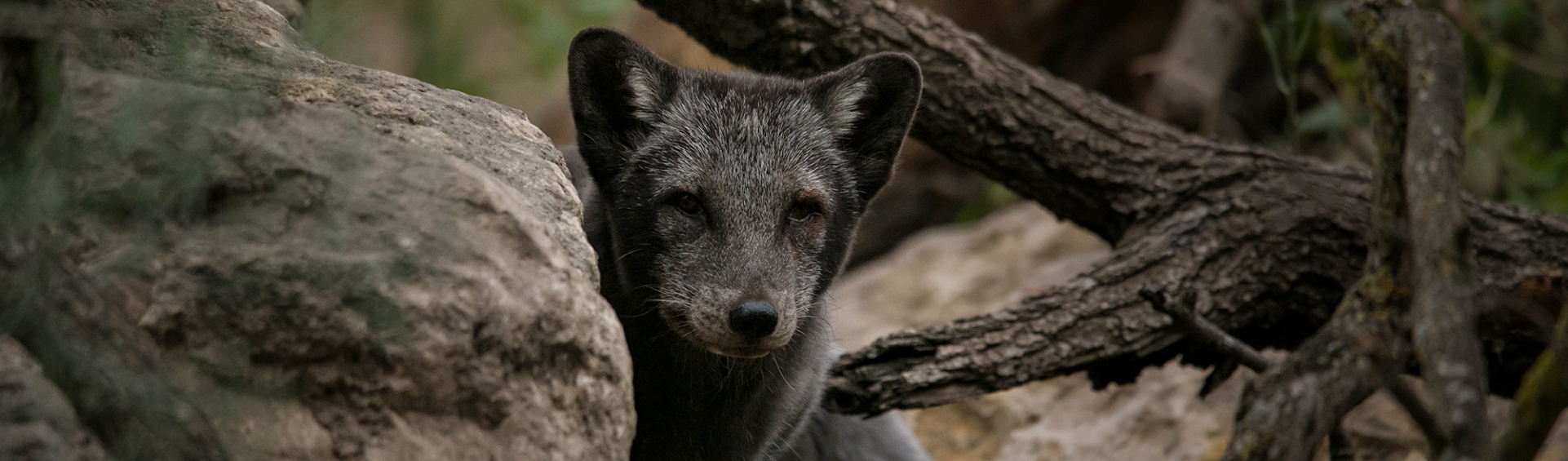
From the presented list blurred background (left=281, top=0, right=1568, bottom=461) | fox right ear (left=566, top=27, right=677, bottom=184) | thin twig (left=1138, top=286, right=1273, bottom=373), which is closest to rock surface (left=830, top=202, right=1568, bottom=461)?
blurred background (left=281, top=0, right=1568, bottom=461)

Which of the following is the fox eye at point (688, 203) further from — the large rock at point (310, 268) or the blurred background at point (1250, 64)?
the blurred background at point (1250, 64)

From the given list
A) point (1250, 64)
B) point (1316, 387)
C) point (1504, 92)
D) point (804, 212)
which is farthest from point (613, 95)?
point (1250, 64)

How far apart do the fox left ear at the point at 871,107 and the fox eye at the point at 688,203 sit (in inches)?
26.5

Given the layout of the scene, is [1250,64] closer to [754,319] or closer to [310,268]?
[754,319]

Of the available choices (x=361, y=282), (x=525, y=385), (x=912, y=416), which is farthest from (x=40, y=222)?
(x=912, y=416)

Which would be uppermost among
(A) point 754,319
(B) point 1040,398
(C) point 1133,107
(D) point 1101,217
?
(A) point 754,319

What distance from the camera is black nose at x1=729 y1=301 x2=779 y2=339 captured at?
3492 mm

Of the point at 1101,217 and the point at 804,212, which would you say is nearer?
the point at 804,212

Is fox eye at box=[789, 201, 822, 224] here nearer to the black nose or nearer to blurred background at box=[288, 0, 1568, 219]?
the black nose

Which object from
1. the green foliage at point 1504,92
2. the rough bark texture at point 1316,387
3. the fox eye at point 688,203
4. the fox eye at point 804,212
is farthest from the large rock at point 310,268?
the green foliage at point 1504,92

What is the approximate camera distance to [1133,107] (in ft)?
30.9

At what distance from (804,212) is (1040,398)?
2.81m

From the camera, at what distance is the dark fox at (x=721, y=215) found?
3.73 meters

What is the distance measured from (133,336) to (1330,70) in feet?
26.1
